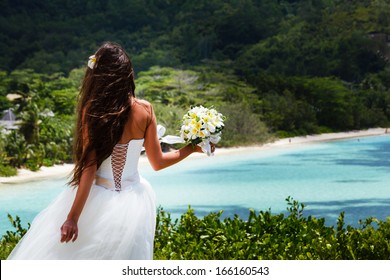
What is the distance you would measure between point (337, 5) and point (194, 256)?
23.7 m

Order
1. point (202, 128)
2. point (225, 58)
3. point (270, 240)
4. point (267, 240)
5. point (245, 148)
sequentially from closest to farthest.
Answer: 1. point (202, 128)
2. point (267, 240)
3. point (270, 240)
4. point (245, 148)
5. point (225, 58)

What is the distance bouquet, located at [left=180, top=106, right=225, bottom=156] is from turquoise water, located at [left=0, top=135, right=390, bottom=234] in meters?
4.90

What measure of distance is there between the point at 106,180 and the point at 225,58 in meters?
22.7

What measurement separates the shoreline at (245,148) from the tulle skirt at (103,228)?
5.04m

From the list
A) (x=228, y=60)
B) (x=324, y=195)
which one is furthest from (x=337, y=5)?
(x=324, y=195)

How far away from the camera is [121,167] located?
7.77 feet

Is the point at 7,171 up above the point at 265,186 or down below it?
above

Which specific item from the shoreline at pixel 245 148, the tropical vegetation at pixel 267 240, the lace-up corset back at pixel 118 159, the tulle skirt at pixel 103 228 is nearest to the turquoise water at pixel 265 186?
the shoreline at pixel 245 148

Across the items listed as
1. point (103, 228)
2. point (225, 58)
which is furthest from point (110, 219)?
point (225, 58)

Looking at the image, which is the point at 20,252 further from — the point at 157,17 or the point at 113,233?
the point at 157,17

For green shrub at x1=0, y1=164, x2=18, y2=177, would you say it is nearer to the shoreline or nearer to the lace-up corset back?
the shoreline

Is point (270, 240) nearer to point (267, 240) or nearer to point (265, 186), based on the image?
point (267, 240)

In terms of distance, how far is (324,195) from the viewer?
9.67 metres

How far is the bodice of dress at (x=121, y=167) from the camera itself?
235cm
